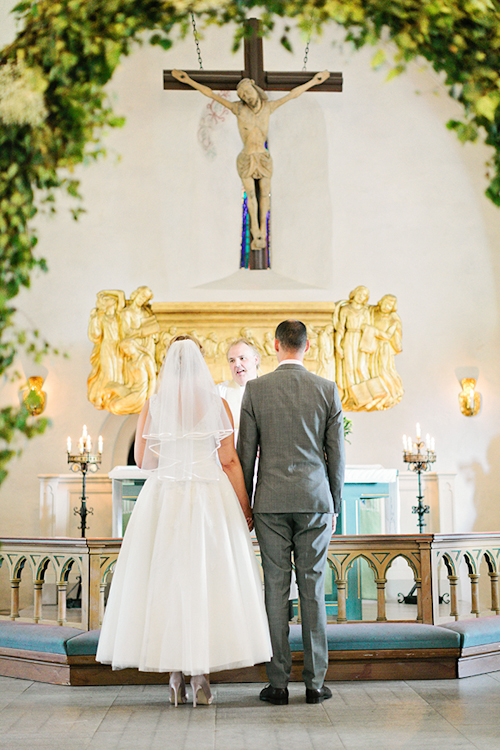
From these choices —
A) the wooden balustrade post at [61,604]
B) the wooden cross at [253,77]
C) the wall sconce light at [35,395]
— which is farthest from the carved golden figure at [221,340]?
the wooden balustrade post at [61,604]

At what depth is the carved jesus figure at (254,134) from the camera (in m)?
8.34

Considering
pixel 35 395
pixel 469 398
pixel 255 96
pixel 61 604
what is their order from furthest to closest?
1. pixel 469 398
2. pixel 35 395
3. pixel 255 96
4. pixel 61 604

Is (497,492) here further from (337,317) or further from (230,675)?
(230,675)

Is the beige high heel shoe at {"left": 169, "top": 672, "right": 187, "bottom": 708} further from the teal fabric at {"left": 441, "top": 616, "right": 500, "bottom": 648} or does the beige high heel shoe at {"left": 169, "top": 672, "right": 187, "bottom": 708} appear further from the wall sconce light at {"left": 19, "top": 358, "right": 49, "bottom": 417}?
the wall sconce light at {"left": 19, "top": 358, "right": 49, "bottom": 417}

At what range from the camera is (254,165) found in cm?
873

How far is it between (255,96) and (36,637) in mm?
6428

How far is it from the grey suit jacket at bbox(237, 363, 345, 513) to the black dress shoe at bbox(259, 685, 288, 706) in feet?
2.52

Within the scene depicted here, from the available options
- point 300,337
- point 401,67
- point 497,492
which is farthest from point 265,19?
point 497,492

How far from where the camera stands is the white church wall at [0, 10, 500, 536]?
9.14 m

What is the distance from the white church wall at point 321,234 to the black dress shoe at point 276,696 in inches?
235

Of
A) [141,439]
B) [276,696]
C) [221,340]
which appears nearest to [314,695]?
[276,696]

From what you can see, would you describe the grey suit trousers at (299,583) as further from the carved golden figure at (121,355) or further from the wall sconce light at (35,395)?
the wall sconce light at (35,395)

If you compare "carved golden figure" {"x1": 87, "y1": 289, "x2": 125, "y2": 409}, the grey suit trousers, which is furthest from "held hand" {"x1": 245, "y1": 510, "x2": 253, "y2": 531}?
"carved golden figure" {"x1": 87, "y1": 289, "x2": 125, "y2": 409}

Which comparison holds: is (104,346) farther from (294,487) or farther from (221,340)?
(294,487)
